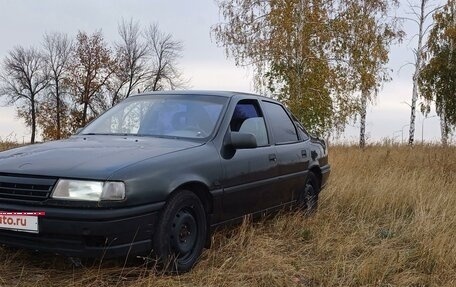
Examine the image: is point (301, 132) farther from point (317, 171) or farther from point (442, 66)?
point (442, 66)

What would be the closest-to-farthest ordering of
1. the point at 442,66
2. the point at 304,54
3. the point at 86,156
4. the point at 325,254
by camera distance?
the point at 86,156, the point at 325,254, the point at 304,54, the point at 442,66

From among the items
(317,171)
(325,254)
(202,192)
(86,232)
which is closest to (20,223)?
(86,232)

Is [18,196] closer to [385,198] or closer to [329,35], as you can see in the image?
[385,198]

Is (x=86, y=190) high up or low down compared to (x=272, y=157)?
down

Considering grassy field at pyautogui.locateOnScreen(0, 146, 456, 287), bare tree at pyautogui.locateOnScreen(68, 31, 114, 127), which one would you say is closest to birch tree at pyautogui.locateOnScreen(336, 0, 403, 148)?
grassy field at pyautogui.locateOnScreen(0, 146, 456, 287)

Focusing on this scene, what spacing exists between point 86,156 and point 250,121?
1922mm

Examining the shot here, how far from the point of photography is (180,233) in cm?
376

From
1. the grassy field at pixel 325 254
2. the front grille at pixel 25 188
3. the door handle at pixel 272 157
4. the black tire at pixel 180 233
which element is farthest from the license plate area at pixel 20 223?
the door handle at pixel 272 157

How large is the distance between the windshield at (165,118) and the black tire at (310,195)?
5.80 ft

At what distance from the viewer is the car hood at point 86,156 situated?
10.9 ft

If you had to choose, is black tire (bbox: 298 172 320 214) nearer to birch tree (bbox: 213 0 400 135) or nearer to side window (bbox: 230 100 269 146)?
side window (bbox: 230 100 269 146)

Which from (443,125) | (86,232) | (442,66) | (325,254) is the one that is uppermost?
(442,66)

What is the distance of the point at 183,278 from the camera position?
12.1 feet

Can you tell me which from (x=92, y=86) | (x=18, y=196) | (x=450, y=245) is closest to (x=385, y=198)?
(x=450, y=245)
